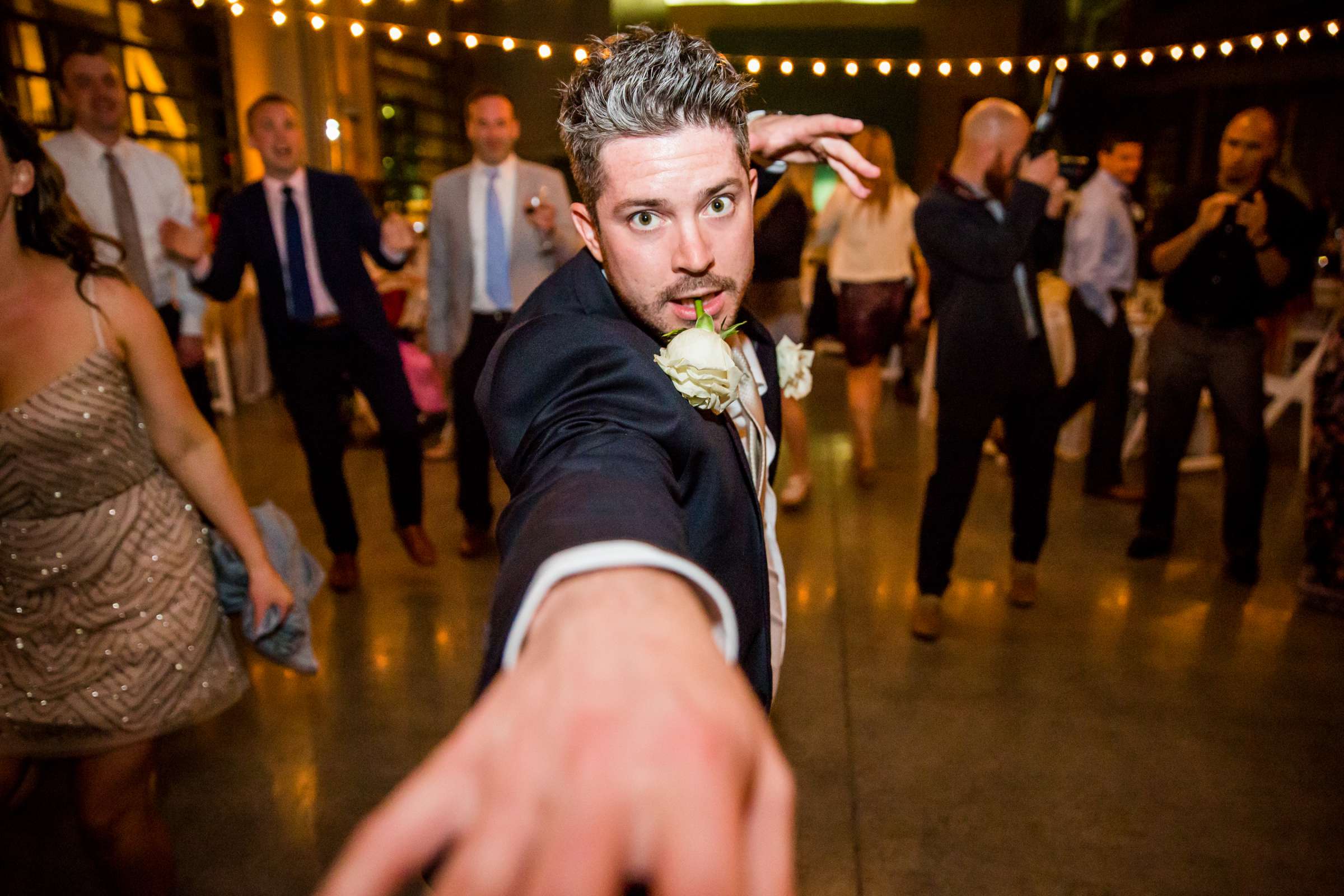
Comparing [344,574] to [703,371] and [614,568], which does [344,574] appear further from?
[614,568]

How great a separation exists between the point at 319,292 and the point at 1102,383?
13.1ft

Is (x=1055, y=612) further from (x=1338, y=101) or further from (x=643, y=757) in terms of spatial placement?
(x=1338, y=101)

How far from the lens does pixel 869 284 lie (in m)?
5.10

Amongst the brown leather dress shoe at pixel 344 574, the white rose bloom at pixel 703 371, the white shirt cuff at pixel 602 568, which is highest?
the white rose bloom at pixel 703 371

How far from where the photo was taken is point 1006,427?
3162mm

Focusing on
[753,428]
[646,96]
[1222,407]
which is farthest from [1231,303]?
[646,96]

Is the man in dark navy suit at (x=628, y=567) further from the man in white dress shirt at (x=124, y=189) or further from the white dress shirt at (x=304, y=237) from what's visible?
the man in white dress shirt at (x=124, y=189)

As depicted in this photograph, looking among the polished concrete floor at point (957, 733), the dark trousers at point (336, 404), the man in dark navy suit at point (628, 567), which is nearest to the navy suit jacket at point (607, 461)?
the man in dark navy suit at point (628, 567)

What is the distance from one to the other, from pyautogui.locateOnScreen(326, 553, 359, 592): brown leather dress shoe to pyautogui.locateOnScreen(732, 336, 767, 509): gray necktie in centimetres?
273

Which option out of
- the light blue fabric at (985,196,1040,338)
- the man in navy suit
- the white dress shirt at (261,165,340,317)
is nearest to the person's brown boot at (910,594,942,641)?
the light blue fabric at (985,196,1040,338)

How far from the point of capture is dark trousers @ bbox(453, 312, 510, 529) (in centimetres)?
376

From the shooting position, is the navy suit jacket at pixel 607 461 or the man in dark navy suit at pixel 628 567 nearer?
the man in dark navy suit at pixel 628 567

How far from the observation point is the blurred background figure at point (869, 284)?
16.3 ft

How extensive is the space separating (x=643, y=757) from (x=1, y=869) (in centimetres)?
247
